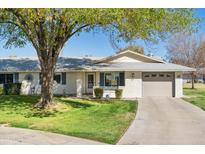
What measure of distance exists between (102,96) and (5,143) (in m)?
17.9

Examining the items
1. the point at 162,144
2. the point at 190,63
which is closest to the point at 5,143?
the point at 162,144

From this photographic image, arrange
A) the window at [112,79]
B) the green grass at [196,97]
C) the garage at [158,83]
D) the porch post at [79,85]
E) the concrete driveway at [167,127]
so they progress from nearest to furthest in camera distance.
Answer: the concrete driveway at [167,127], the green grass at [196,97], the window at [112,79], the garage at [158,83], the porch post at [79,85]

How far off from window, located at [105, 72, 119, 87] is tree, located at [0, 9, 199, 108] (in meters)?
8.57

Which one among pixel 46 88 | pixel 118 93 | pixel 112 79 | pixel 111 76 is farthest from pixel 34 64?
pixel 46 88

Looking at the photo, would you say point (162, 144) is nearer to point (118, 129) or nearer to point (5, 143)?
point (118, 129)

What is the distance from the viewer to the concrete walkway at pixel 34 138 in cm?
1141

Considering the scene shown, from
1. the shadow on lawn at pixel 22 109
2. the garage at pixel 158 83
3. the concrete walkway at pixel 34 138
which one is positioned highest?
the garage at pixel 158 83

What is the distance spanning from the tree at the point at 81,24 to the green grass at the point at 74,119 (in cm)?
167

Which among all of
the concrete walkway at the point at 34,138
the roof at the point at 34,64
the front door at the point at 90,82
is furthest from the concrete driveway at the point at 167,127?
the roof at the point at 34,64

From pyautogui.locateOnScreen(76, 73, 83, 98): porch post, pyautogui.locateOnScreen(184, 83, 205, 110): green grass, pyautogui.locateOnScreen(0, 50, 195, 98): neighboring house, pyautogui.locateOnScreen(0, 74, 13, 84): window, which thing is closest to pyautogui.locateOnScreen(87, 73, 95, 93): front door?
pyautogui.locateOnScreen(0, 50, 195, 98): neighboring house

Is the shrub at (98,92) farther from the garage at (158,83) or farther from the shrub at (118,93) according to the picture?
the garage at (158,83)

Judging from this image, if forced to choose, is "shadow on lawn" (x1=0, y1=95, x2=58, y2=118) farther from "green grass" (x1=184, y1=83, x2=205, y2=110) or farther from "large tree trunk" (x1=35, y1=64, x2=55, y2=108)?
"green grass" (x1=184, y1=83, x2=205, y2=110)
